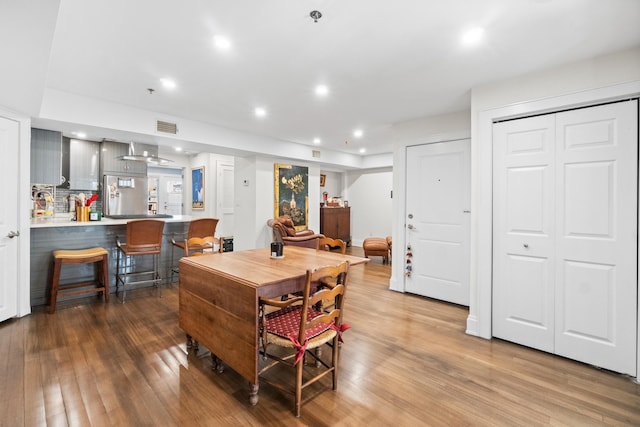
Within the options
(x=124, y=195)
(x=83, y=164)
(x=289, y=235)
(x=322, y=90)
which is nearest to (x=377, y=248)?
(x=289, y=235)

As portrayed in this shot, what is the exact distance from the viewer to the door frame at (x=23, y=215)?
3.17 meters

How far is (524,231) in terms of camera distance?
2.73 meters

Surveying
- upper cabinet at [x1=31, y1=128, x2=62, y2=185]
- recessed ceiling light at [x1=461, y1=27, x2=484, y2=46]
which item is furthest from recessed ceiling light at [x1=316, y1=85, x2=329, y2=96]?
upper cabinet at [x1=31, y1=128, x2=62, y2=185]

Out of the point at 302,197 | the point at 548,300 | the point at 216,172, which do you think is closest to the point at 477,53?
the point at 548,300

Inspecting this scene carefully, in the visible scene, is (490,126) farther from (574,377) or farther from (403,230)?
(574,377)

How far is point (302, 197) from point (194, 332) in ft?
15.5

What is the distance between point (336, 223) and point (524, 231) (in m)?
5.50

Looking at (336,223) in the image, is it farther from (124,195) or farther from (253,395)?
(253,395)

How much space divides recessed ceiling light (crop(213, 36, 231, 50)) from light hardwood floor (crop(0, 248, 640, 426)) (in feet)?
8.06

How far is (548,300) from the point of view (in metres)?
2.60

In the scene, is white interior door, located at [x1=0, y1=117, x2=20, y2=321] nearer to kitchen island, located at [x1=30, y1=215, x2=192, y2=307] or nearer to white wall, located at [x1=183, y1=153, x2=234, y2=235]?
kitchen island, located at [x1=30, y1=215, x2=192, y2=307]

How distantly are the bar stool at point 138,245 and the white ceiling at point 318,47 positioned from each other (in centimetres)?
150

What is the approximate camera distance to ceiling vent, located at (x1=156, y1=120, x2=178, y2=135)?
4037mm

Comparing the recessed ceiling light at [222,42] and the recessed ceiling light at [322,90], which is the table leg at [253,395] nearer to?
the recessed ceiling light at [222,42]
